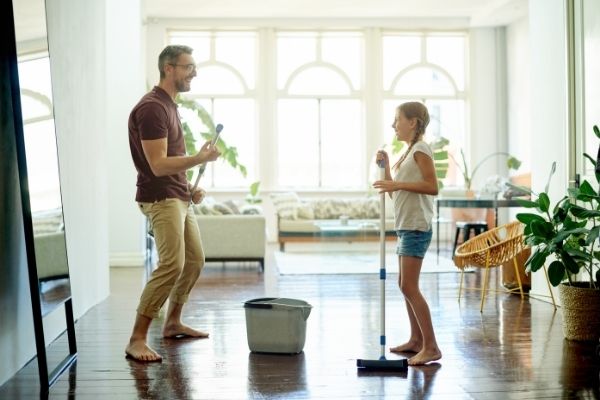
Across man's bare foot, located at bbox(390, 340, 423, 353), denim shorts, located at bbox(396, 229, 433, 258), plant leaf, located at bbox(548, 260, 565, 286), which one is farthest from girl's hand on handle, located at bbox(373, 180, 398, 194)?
plant leaf, located at bbox(548, 260, 565, 286)

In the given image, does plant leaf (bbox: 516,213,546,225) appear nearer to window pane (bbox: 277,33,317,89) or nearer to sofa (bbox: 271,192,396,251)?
sofa (bbox: 271,192,396,251)

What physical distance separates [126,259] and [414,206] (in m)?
5.36

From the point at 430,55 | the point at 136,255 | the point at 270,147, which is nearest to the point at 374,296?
the point at 136,255

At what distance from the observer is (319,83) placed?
13.1 m

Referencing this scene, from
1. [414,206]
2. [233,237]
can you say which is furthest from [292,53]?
[414,206]

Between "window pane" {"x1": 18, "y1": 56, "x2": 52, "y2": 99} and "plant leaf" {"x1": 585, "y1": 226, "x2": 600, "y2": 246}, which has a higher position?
"window pane" {"x1": 18, "y1": 56, "x2": 52, "y2": 99}

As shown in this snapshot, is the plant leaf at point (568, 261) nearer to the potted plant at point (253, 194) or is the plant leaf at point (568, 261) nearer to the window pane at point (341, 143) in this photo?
the potted plant at point (253, 194)

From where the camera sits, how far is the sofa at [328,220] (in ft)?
29.6

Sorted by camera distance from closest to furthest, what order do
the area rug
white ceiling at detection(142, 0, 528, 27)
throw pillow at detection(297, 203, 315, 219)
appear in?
1. the area rug
2. throw pillow at detection(297, 203, 315, 219)
3. white ceiling at detection(142, 0, 528, 27)

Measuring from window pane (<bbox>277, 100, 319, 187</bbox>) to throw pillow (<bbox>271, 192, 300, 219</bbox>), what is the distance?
211 centimetres

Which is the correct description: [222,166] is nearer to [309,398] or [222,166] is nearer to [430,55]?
[430,55]

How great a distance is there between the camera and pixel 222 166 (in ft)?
42.4

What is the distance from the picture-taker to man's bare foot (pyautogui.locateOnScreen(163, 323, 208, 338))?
425 centimetres

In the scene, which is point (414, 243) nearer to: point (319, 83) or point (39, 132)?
point (39, 132)
